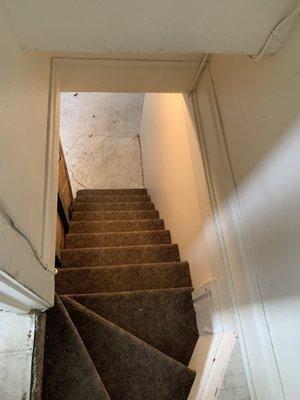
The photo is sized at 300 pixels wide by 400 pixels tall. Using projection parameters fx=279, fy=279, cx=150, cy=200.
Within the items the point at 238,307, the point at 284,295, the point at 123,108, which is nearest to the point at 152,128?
the point at 123,108

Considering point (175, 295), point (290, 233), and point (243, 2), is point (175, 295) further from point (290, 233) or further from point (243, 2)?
point (243, 2)

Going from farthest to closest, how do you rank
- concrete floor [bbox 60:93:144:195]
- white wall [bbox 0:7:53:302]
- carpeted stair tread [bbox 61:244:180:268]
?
concrete floor [bbox 60:93:144:195]
carpeted stair tread [bbox 61:244:180:268]
white wall [bbox 0:7:53:302]

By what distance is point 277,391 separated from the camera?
1.08 meters

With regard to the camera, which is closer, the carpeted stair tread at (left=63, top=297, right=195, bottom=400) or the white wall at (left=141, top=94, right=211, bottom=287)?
the carpeted stair tread at (left=63, top=297, right=195, bottom=400)

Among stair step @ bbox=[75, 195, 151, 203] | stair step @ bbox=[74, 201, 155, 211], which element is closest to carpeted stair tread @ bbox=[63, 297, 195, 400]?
stair step @ bbox=[74, 201, 155, 211]

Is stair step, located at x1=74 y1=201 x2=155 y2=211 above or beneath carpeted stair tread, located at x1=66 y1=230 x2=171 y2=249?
above

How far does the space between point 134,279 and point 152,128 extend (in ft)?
7.11

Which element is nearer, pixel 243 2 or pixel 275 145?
pixel 243 2

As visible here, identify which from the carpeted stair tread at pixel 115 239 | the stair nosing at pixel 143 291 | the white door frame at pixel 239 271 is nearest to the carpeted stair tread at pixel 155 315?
the stair nosing at pixel 143 291

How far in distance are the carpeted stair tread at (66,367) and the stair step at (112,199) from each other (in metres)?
2.32

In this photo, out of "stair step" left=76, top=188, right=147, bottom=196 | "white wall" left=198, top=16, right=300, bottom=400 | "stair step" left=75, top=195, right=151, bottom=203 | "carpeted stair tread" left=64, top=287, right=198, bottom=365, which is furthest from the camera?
"stair step" left=76, top=188, right=147, bottom=196

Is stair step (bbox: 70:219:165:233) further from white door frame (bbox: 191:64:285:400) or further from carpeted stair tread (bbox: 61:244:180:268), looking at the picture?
white door frame (bbox: 191:64:285:400)

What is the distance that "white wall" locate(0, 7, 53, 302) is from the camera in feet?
2.67

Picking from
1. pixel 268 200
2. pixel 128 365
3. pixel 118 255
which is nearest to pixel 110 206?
pixel 118 255
